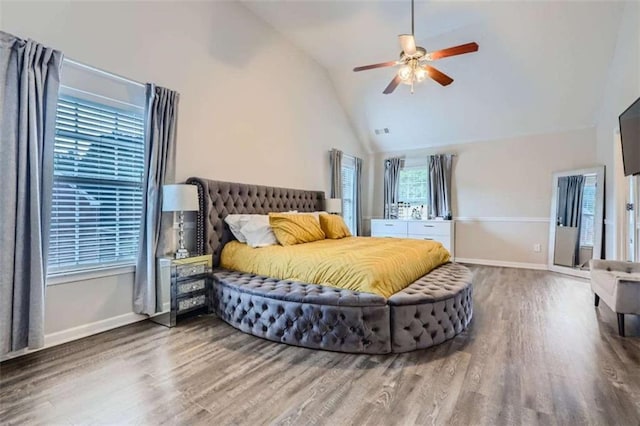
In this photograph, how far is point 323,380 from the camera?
2064 millimetres

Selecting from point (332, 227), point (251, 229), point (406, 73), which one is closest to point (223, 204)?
point (251, 229)

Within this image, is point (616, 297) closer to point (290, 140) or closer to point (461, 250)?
point (461, 250)

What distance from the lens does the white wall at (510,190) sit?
18.3ft

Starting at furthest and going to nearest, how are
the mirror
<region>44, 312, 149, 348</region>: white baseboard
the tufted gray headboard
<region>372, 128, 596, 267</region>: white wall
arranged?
<region>372, 128, 596, 267</region>: white wall
the mirror
the tufted gray headboard
<region>44, 312, 149, 348</region>: white baseboard

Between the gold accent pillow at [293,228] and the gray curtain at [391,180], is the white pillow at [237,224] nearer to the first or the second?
the gold accent pillow at [293,228]

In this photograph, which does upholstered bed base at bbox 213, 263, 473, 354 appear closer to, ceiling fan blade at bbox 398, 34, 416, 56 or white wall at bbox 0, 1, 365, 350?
white wall at bbox 0, 1, 365, 350

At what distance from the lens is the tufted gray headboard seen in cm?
357

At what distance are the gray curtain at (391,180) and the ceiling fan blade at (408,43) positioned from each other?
13.1 ft

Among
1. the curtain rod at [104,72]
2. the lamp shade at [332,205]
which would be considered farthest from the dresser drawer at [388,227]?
the curtain rod at [104,72]

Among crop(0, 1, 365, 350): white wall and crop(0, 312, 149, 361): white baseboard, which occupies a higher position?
crop(0, 1, 365, 350): white wall

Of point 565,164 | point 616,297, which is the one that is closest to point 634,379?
point 616,297

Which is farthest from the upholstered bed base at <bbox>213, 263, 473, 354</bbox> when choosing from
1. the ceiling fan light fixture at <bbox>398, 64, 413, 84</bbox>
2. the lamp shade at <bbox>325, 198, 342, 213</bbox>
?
the lamp shade at <bbox>325, 198, 342, 213</bbox>

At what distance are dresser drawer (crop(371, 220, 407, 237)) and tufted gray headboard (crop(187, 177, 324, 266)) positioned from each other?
8.83 ft

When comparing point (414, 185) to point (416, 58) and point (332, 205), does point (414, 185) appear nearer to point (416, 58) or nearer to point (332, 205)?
point (332, 205)
